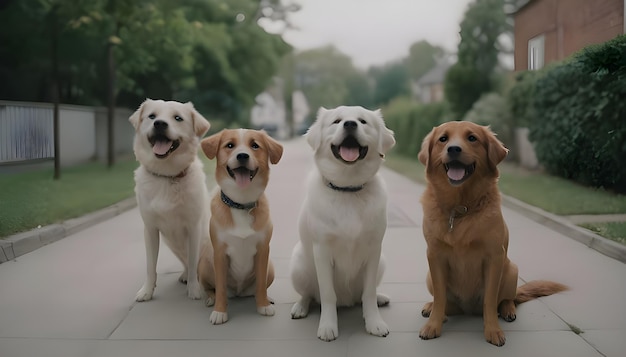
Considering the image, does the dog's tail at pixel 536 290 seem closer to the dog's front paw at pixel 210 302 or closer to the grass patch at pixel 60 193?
the dog's front paw at pixel 210 302

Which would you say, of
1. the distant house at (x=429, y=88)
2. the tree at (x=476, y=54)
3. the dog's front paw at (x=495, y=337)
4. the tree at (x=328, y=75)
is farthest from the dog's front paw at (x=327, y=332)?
the distant house at (x=429, y=88)

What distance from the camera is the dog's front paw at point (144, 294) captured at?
10.1 ft

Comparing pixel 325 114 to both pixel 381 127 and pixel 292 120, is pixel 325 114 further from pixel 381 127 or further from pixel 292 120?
pixel 292 120

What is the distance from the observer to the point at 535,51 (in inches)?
116

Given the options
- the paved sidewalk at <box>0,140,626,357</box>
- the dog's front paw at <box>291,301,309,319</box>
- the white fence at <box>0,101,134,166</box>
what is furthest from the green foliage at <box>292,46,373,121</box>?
the dog's front paw at <box>291,301,309,319</box>

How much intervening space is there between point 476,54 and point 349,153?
4.44m

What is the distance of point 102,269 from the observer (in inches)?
147

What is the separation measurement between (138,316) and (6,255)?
127 centimetres

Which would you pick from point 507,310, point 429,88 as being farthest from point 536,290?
point 429,88

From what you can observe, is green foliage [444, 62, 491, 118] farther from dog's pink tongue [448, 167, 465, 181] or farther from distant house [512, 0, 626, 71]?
dog's pink tongue [448, 167, 465, 181]

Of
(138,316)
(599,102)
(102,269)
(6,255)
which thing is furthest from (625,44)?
(6,255)

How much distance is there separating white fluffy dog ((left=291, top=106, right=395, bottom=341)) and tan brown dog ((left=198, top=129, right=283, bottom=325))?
299 millimetres

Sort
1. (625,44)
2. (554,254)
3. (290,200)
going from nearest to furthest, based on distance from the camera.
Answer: (625,44) < (554,254) < (290,200)

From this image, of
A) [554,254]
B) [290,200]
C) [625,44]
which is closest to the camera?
[625,44]
